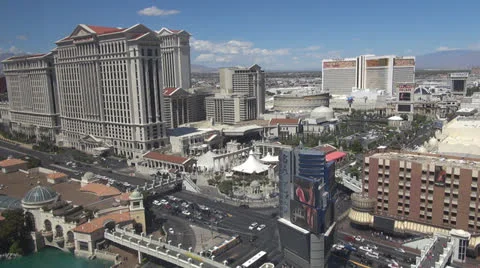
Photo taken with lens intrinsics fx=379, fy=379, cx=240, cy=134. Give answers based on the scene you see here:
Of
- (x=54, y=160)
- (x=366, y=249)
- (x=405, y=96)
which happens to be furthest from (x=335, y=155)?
(x=405, y=96)

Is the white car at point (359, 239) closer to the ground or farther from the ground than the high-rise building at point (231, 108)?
closer to the ground

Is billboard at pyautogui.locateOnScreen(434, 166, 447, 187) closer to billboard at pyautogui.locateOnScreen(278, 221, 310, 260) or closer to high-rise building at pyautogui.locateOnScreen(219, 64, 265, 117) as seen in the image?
billboard at pyautogui.locateOnScreen(278, 221, 310, 260)

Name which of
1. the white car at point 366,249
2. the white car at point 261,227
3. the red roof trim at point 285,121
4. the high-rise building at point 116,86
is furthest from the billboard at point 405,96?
the white car at point 366,249

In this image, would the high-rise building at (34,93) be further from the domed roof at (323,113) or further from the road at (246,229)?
the domed roof at (323,113)

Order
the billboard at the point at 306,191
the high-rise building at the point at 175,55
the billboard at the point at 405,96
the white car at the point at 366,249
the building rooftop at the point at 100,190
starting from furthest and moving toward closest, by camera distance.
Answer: the billboard at the point at 405,96 → the high-rise building at the point at 175,55 → the building rooftop at the point at 100,190 → the white car at the point at 366,249 → the billboard at the point at 306,191

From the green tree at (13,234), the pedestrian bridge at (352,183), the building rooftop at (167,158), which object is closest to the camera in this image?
the green tree at (13,234)

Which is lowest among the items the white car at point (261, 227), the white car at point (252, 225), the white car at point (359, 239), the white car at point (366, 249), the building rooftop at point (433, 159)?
the white car at point (359, 239)

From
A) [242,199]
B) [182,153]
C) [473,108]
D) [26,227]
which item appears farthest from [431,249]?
[473,108]

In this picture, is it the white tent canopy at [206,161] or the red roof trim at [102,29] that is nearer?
the white tent canopy at [206,161]
